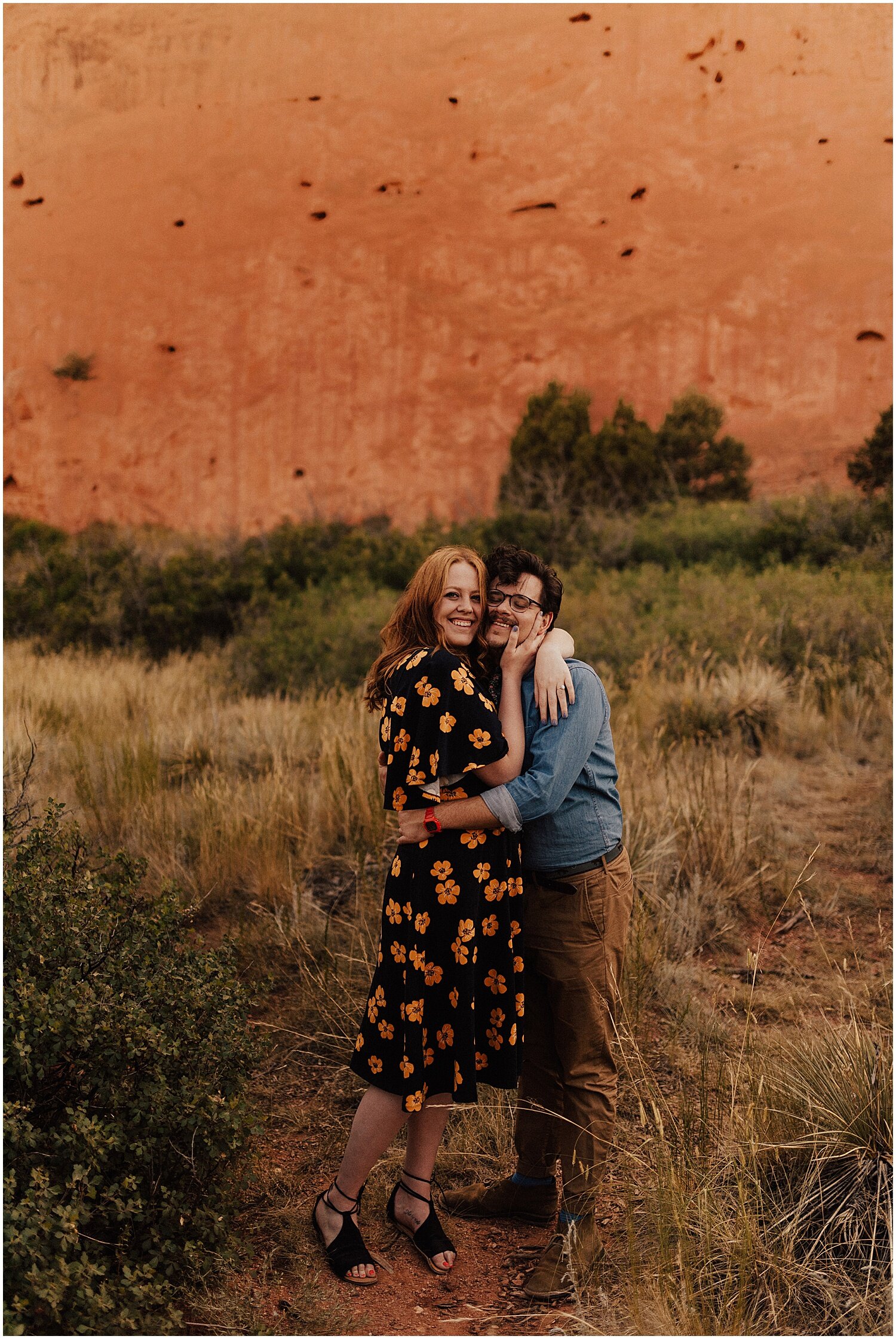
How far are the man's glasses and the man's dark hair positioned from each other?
32mm

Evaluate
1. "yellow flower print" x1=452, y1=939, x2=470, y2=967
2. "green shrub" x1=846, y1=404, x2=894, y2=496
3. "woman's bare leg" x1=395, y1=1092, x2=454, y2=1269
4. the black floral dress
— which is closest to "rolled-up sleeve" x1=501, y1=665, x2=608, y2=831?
the black floral dress

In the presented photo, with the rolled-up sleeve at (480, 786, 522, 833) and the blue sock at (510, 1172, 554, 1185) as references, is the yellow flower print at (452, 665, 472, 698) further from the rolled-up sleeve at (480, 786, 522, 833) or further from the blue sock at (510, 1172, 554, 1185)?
the blue sock at (510, 1172, 554, 1185)

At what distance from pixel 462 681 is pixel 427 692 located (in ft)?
0.31

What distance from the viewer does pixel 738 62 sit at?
21.6 meters

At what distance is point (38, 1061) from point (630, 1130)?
1902 millimetres

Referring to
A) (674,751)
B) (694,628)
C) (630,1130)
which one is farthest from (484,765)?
(694,628)

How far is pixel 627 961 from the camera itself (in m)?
3.77

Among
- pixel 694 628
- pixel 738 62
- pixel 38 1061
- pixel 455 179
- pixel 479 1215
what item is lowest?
pixel 479 1215

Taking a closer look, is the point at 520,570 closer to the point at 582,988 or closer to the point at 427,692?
the point at 427,692

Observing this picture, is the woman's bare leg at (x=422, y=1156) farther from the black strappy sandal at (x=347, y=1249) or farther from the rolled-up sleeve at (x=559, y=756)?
the rolled-up sleeve at (x=559, y=756)

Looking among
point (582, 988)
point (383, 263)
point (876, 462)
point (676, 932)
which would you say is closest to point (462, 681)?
point (582, 988)

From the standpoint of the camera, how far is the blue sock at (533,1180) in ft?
9.26

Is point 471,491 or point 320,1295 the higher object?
point 471,491

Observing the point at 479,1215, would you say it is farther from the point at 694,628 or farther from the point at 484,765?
the point at 694,628
